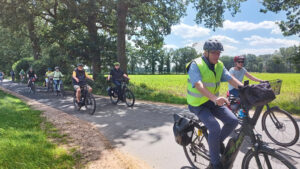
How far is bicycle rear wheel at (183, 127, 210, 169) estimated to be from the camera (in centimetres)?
325

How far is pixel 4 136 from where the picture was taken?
15.0ft

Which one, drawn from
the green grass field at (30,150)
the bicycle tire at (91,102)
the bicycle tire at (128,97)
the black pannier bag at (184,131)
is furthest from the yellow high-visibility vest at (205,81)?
the bicycle tire at (128,97)

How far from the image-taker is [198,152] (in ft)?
11.0

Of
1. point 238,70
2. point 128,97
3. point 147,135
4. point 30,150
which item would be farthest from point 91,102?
point 238,70

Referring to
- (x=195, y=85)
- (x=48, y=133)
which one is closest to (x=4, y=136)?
(x=48, y=133)

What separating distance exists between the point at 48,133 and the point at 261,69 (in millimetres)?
129910

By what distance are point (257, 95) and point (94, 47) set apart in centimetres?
1741

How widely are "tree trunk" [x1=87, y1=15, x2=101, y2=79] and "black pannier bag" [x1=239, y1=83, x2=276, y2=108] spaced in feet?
54.6

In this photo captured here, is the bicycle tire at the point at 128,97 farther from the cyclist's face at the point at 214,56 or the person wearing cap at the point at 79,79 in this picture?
the cyclist's face at the point at 214,56

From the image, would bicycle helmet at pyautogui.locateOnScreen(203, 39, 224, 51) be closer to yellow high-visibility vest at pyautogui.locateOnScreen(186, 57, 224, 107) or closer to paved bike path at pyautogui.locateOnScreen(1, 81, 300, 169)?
yellow high-visibility vest at pyautogui.locateOnScreen(186, 57, 224, 107)

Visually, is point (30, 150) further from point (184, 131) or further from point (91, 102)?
point (91, 102)

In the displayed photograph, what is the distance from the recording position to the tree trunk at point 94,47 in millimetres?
18125

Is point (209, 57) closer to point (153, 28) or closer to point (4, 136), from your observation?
point (4, 136)

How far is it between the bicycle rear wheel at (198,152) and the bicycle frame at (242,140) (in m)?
0.50
